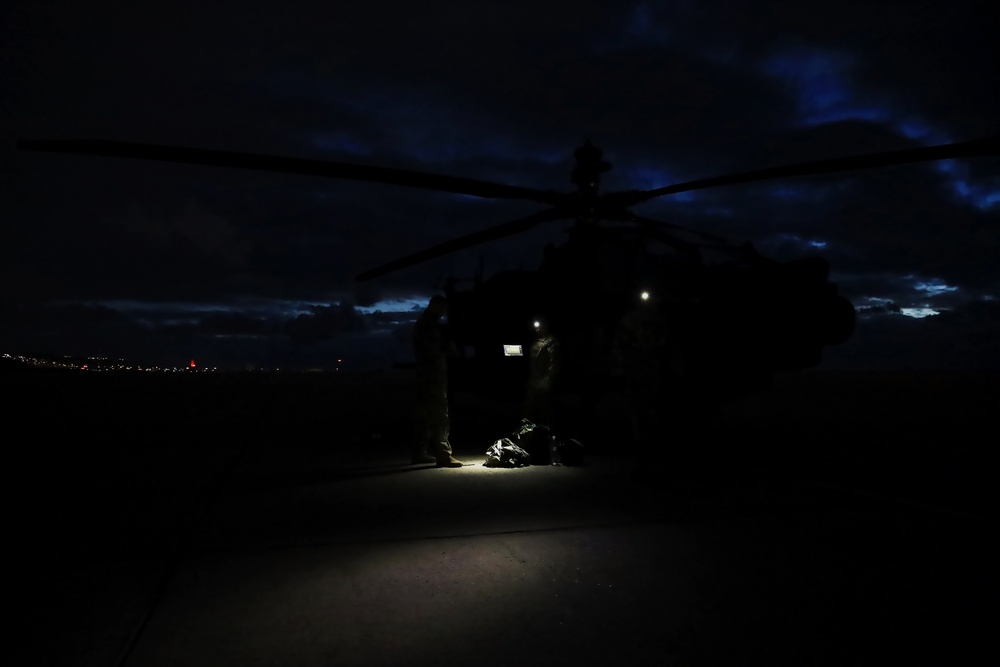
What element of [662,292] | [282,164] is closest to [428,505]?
[282,164]

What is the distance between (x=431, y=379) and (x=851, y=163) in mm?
4974

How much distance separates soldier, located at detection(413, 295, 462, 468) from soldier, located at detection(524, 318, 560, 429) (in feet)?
3.55

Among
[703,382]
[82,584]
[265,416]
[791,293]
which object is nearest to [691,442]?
[703,382]

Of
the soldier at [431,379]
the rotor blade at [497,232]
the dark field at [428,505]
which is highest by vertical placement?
the rotor blade at [497,232]

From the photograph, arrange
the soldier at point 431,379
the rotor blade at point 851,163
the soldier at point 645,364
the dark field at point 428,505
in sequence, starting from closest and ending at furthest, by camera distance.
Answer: the dark field at point 428,505 → the rotor blade at point 851,163 → the soldier at point 645,364 → the soldier at point 431,379

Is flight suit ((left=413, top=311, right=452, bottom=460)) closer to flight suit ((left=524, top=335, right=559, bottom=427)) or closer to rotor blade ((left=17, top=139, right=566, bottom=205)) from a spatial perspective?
flight suit ((left=524, top=335, right=559, bottom=427))

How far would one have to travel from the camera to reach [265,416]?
15.0 m

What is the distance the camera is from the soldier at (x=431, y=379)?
7730 mm

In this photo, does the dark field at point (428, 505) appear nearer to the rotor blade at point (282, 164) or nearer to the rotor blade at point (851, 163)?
the rotor blade at point (851, 163)

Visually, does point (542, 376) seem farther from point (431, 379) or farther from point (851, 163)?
point (851, 163)

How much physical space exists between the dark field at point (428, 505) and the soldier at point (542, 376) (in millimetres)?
923

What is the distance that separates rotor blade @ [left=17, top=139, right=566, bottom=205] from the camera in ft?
16.8

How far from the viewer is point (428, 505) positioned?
17.8 feet

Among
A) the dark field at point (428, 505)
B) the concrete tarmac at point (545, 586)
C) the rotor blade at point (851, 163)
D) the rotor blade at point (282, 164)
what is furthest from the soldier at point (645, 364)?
the rotor blade at point (282, 164)
